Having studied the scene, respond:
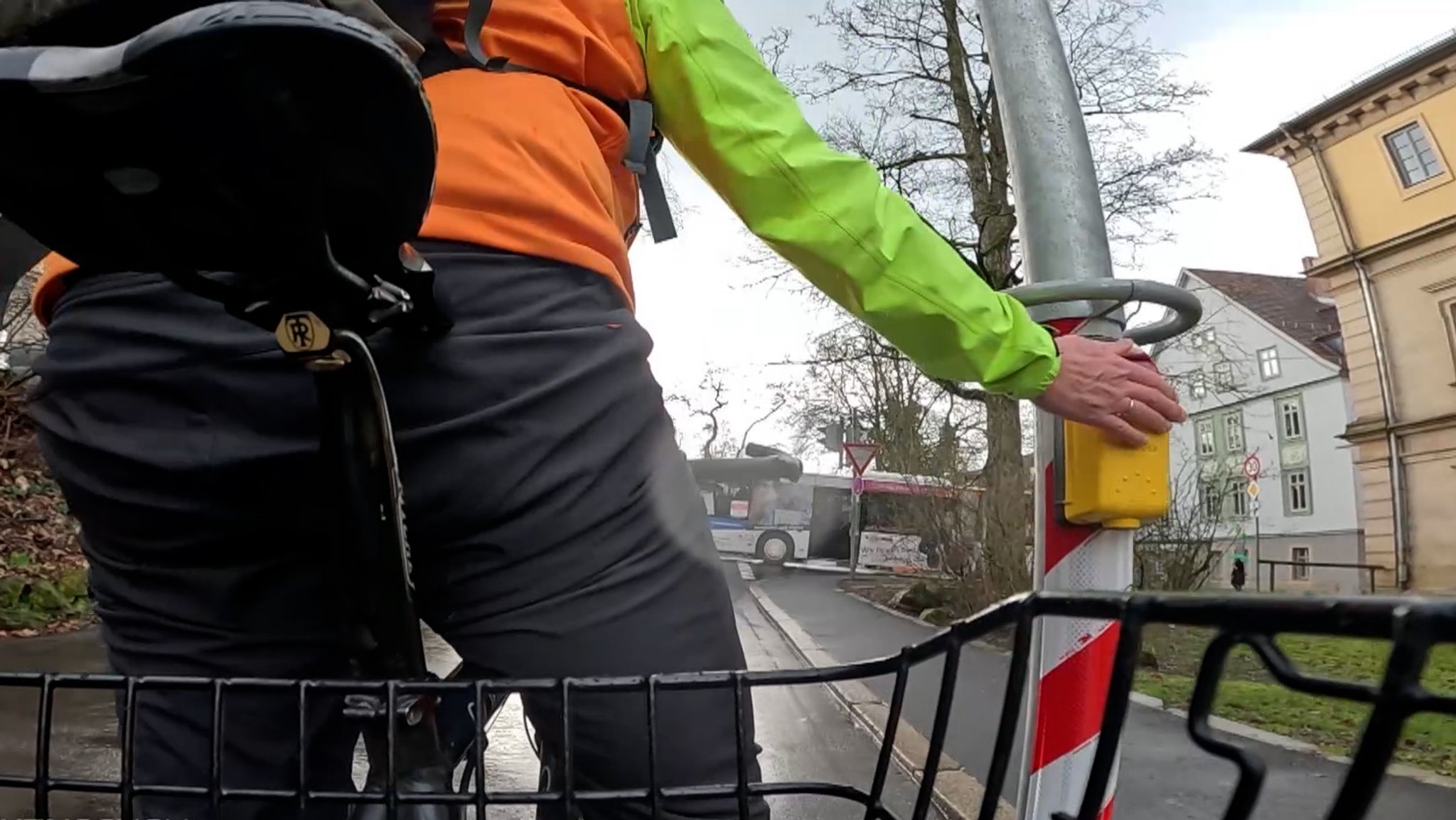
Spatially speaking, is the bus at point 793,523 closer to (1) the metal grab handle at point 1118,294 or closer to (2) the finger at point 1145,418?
(1) the metal grab handle at point 1118,294

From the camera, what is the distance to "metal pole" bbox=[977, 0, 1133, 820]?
192 cm

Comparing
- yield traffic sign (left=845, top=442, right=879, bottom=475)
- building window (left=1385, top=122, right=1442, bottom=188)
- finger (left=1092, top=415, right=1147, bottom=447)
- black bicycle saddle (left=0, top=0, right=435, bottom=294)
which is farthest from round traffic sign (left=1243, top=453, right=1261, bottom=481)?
black bicycle saddle (left=0, top=0, right=435, bottom=294)

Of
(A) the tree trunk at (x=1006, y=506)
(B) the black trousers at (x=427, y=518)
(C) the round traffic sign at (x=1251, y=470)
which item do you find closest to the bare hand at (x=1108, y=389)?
(B) the black trousers at (x=427, y=518)

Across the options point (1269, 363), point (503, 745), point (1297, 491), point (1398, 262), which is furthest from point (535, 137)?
point (1269, 363)

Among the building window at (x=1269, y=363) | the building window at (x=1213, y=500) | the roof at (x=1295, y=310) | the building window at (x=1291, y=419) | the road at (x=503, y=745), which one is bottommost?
the road at (x=503, y=745)

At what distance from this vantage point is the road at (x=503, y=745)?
3732 mm

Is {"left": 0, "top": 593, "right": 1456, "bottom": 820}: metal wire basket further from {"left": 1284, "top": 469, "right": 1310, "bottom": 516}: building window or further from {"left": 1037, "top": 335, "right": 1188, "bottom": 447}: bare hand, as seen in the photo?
{"left": 1284, "top": 469, "right": 1310, "bottom": 516}: building window

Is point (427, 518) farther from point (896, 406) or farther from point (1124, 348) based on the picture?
point (896, 406)

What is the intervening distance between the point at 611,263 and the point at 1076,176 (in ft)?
4.03

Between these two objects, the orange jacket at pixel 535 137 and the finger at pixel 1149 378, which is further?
the finger at pixel 1149 378

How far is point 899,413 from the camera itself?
18391 millimetres

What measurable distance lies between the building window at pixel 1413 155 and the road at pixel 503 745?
20.7m

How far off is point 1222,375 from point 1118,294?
1710cm

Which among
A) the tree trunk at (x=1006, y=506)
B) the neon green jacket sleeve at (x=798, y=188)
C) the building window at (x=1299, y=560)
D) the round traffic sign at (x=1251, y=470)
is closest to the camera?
the neon green jacket sleeve at (x=798, y=188)
